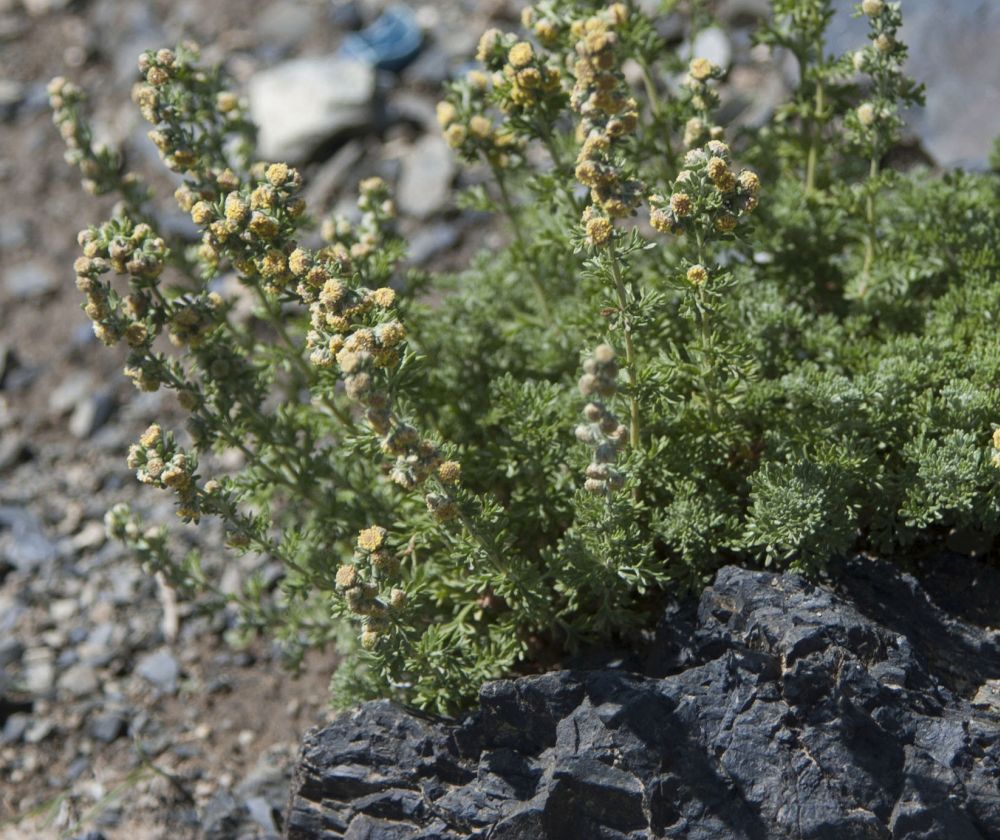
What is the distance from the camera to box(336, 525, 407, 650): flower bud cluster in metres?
4.25

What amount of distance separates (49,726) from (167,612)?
0.87 m

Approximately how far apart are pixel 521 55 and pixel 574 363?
57.4 inches

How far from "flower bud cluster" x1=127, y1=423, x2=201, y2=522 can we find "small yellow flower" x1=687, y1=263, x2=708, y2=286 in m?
1.92

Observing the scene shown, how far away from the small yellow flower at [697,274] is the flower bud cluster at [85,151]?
2.77 metres

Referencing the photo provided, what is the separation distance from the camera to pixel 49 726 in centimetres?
649

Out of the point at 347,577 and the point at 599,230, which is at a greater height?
the point at 599,230

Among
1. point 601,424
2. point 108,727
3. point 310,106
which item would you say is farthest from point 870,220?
point 310,106

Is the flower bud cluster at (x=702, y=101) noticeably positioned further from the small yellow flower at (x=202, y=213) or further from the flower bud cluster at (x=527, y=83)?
the small yellow flower at (x=202, y=213)

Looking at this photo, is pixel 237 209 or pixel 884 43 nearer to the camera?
pixel 237 209

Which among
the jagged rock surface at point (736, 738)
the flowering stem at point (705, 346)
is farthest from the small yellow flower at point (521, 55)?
the jagged rock surface at point (736, 738)

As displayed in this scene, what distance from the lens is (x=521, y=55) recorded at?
4777mm

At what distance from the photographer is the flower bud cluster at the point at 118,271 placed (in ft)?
15.2

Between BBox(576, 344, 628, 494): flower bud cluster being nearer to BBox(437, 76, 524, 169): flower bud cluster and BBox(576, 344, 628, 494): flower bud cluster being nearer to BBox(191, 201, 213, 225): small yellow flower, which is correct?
BBox(191, 201, 213, 225): small yellow flower

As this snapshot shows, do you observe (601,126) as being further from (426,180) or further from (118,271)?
(426,180)
